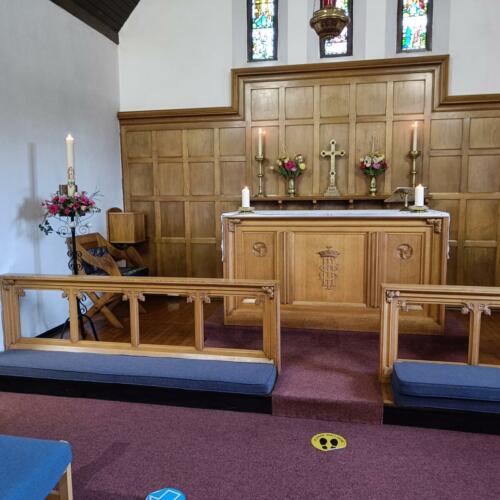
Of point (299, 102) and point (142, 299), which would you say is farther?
point (299, 102)

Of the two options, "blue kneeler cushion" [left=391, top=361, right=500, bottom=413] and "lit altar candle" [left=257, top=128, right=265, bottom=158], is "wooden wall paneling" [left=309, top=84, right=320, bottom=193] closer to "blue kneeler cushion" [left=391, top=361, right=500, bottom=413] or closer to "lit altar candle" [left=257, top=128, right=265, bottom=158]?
"lit altar candle" [left=257, top=128, right=265, bottom=158]

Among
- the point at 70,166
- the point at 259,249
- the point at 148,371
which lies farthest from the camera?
the point at 259,249

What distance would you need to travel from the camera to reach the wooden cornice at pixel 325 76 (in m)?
5.04

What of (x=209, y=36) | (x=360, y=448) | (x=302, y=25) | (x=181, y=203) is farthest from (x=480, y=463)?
(x=209, y=36)

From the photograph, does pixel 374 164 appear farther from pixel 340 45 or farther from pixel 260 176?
pixel 340 45

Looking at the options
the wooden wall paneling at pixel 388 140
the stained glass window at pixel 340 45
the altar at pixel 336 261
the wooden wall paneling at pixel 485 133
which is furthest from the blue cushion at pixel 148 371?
the stained glass window at pixel 340 45

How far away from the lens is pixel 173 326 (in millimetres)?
4297

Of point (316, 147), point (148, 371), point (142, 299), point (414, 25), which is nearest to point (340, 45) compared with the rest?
point (414, 25)

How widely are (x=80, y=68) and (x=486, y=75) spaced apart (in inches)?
181

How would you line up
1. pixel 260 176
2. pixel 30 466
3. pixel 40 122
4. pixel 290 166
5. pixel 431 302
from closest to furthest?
pixel 30 466
pixel 431 302
pixel 40 122
pixel 290 166
pixel 260 176

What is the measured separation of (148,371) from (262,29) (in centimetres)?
452

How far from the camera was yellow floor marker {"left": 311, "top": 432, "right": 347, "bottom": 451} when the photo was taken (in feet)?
7.69

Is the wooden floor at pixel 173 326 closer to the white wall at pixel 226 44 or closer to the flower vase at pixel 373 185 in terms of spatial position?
the flower vase at pixel 373 185

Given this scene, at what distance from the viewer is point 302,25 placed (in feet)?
17.4
